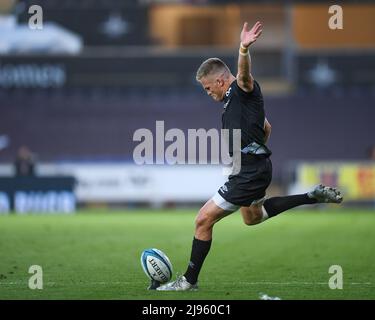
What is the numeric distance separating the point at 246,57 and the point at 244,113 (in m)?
0.76

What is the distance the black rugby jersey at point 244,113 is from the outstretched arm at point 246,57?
0.50ft

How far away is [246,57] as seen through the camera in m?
10.1

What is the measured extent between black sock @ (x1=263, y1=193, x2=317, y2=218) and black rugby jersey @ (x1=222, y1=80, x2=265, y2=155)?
1.12 metres

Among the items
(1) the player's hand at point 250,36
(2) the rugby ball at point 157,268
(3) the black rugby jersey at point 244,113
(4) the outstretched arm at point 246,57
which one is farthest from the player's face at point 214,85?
(2) the rugby ball at point 157,268

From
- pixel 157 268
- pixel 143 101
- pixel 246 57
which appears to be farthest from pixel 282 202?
pixel 143 101

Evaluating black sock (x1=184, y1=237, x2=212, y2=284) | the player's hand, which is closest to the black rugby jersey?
the player's hand

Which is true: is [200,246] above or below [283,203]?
below

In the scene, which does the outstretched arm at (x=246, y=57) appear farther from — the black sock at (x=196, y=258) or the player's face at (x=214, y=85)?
the black sock at (x=196, y=258)

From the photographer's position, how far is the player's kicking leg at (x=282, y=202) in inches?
448

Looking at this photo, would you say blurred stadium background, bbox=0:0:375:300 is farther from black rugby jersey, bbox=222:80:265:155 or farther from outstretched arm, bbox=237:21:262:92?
outstretched arm, bbox=237:21:262:92

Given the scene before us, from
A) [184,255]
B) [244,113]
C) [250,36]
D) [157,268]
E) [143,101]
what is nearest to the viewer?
[250,36]

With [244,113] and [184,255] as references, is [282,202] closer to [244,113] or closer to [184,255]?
[244,113]

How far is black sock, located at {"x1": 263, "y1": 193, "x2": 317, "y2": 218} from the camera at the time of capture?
38.0 ft
